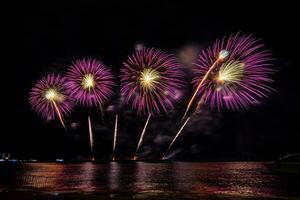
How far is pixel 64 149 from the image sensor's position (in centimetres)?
13838

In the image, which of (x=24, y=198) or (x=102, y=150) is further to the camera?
(x=102, y=150)

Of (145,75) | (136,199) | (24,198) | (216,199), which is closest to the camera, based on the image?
(24,198)

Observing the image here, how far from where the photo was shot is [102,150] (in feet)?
463

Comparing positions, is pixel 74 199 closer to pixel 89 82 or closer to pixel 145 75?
pixel 145 75

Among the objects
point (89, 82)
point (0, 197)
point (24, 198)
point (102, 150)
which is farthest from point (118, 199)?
point (102, 150)

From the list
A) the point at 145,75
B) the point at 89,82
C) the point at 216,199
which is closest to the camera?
the point at 216,199

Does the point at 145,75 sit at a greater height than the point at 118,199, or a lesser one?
greater

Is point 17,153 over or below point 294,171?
over

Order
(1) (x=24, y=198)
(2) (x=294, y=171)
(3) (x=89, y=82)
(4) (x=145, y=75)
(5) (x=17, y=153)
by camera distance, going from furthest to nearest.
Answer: (5) (x=17, y=153) → (3) (x=89, y=82) → (4) (x=145, y=75) → (2) (x=294, y=171) → (1) (x=24, y=198)

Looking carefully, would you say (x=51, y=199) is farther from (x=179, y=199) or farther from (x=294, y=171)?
(x=294, y=171)

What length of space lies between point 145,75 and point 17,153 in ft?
335

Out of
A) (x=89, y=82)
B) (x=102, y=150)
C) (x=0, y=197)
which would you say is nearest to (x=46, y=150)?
(x=102, y=150)

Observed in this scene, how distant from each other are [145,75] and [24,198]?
124 feet

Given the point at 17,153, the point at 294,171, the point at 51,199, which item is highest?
the point at 17,153
